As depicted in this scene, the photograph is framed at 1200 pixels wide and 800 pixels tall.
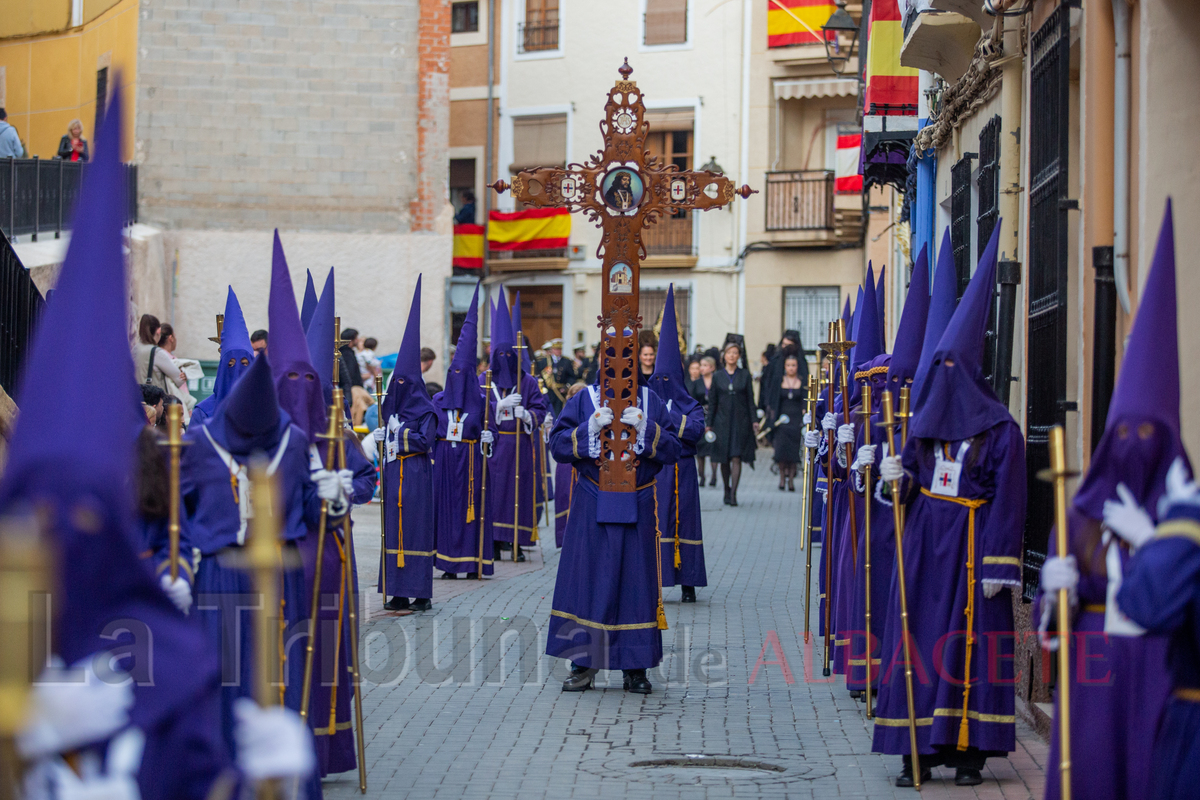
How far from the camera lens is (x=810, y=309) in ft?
109

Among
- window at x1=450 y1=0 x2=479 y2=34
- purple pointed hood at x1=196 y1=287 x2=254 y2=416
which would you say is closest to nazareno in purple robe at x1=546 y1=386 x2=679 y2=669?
purple pointed hood at x1=196 y1=287 x2=254 y2=416

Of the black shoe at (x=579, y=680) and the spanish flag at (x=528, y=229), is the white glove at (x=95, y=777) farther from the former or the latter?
the spanish flag at (x=528, y=229)

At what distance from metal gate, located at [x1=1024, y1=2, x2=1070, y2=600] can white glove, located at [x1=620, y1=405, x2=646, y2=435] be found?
2.25 metres

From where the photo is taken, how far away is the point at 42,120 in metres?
26.4

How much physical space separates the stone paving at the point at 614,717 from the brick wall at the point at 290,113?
46.9ft

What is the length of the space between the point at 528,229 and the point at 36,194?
17892mm

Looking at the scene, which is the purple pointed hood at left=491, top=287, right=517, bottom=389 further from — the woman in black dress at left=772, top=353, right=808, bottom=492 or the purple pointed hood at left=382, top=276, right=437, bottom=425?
the woman in black dress at left=772, top=353, right=808, bottom=492

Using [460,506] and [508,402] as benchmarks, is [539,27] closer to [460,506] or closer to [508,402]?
[508,402]

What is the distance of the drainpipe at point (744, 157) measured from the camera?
33.2 metres

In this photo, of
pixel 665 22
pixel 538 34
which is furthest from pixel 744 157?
pixel 538 34

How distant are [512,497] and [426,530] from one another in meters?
3.30

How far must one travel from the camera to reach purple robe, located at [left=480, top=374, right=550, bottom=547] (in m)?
15.2

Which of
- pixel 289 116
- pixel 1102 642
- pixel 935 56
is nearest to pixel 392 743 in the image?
pixel 1102 642

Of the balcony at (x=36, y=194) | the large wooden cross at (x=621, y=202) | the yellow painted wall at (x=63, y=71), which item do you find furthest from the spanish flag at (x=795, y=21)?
the large wooden cross at (x=621, y=202)
